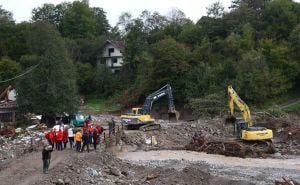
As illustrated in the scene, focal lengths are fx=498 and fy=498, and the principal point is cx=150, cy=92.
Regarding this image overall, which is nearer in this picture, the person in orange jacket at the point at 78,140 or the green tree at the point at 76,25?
the person in orange jacket at the point at 78,140

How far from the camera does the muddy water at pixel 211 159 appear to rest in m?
29.0

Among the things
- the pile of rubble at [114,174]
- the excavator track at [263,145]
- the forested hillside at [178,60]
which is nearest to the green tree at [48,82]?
the forested hillside at [178,60]

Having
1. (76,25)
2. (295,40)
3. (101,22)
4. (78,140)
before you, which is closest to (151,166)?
(78,140)

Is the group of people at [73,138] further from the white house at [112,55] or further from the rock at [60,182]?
the white house at [112,55]

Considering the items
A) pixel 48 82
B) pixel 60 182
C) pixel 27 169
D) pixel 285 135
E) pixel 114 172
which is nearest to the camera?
pixel 60 182

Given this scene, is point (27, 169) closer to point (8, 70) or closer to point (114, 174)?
point (114, 174)

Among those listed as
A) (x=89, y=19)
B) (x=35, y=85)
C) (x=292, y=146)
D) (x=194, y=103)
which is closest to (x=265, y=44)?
(x=194, y=103)

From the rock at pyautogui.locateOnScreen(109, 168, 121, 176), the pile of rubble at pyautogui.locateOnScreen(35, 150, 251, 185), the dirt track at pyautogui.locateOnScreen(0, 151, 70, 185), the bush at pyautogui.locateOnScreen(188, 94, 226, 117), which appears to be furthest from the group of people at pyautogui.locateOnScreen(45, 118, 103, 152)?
the bush at pyautogui.locateOnScreen(188, 94, 226, 117)

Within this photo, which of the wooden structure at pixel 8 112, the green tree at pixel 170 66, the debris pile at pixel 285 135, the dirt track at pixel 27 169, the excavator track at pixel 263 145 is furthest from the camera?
the green tree at pixel 170 66

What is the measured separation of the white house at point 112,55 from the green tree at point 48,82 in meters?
36.7

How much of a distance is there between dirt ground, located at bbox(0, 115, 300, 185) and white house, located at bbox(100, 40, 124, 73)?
44671 mm

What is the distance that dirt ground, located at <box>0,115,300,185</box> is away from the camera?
22.4 meters

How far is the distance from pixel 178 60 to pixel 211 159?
29.3 meters

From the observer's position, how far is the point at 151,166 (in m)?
27.1
